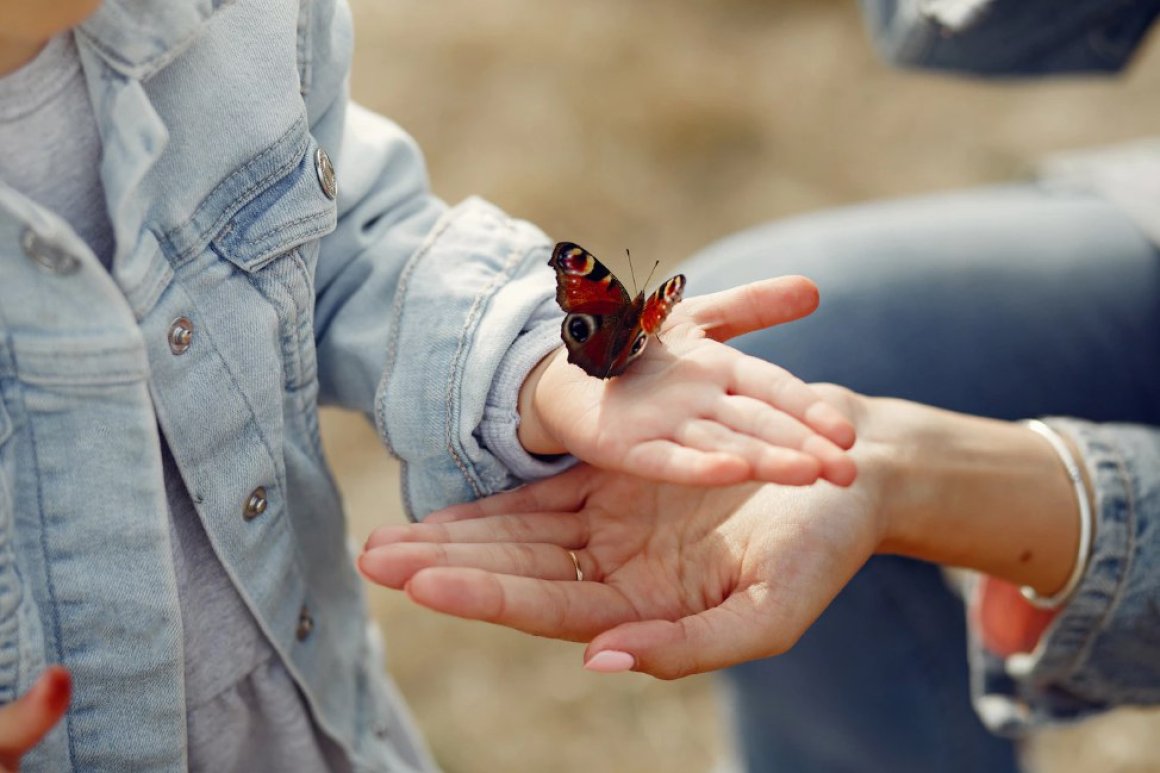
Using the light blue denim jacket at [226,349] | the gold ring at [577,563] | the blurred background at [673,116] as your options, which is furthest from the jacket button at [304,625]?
the blurred background at [673,116]

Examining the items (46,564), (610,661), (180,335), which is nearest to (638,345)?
(610,661)

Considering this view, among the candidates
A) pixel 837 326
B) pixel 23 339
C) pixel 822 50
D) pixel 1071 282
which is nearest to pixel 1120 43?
pixel 1071 282

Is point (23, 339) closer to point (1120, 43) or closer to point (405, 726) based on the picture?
point (405, 726)

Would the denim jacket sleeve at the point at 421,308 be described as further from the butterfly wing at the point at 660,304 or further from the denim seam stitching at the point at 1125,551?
the denim seam stitching at the point at 1125,551

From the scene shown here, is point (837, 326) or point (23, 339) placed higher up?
point (23, 339)

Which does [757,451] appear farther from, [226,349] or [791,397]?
[226,349]

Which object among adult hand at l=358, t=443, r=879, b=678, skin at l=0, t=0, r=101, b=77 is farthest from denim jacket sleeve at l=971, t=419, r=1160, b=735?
skin at l=0, t=0, r=101, b=77
